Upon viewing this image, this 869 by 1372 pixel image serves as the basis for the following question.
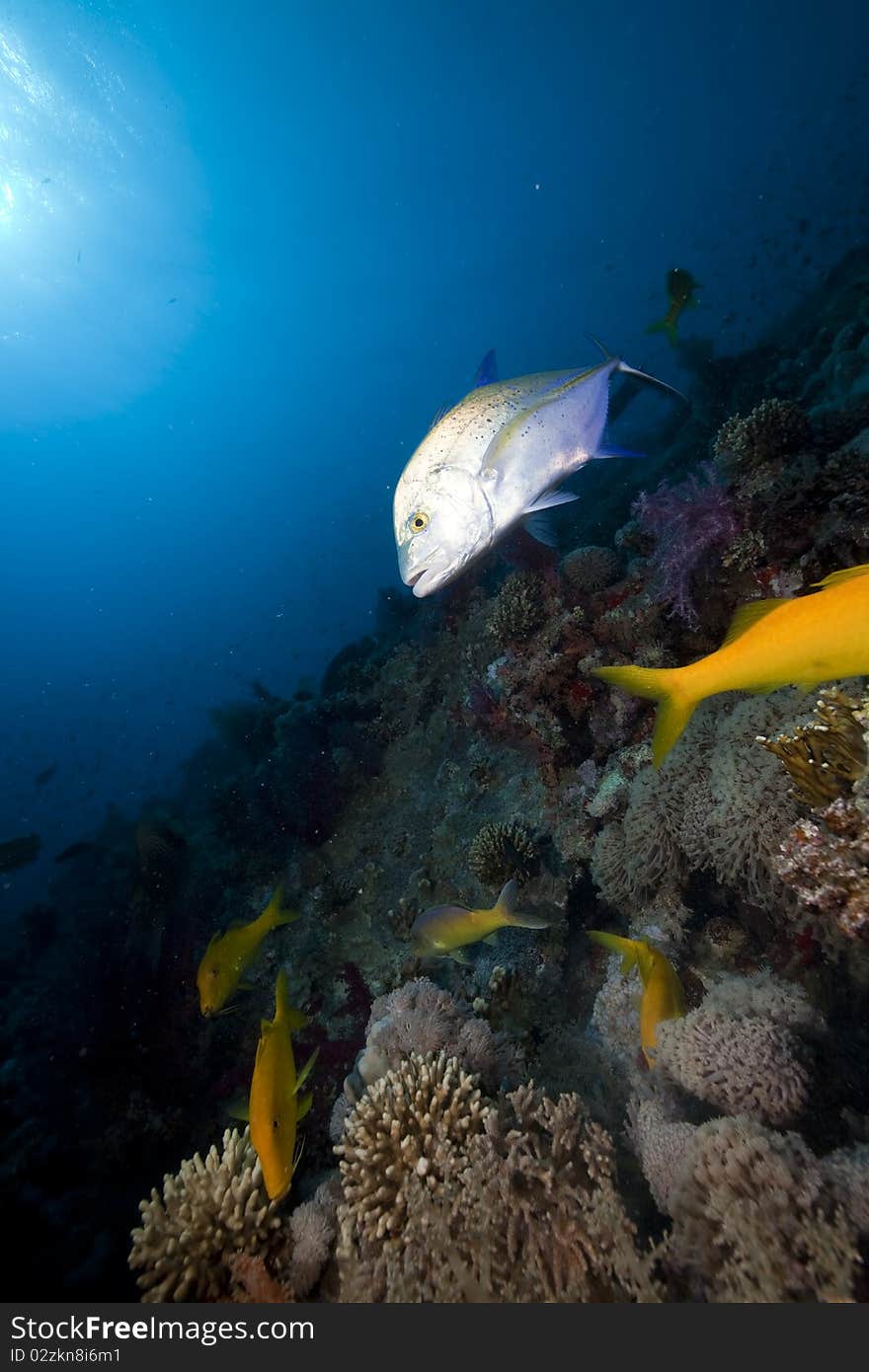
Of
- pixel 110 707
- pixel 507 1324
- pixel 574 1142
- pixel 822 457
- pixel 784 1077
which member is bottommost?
pixel 784 1077

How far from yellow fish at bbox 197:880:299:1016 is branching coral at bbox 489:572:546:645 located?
13.2 feet

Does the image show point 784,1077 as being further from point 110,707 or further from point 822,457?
point 110,707

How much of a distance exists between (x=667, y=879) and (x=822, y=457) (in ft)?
14.3

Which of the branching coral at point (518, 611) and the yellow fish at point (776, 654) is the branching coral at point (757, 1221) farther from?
the branching coral at point (518, 611)

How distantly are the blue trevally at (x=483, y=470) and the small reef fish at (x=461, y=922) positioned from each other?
2620mm

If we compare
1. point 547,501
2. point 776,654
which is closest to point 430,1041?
point 776,654

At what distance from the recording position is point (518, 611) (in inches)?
266

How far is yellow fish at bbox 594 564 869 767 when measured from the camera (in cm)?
175

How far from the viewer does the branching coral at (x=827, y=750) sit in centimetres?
287

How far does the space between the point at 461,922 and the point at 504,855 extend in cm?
159

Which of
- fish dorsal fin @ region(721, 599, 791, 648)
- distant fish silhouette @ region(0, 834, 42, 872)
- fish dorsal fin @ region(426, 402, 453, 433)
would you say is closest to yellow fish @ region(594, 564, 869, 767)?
fish dorsal fin @ region(721, 599, 791, 648)

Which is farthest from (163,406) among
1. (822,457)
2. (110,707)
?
(822,457)

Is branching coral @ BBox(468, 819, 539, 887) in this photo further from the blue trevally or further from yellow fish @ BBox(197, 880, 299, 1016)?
the blue trevally

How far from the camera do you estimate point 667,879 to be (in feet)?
13.8
